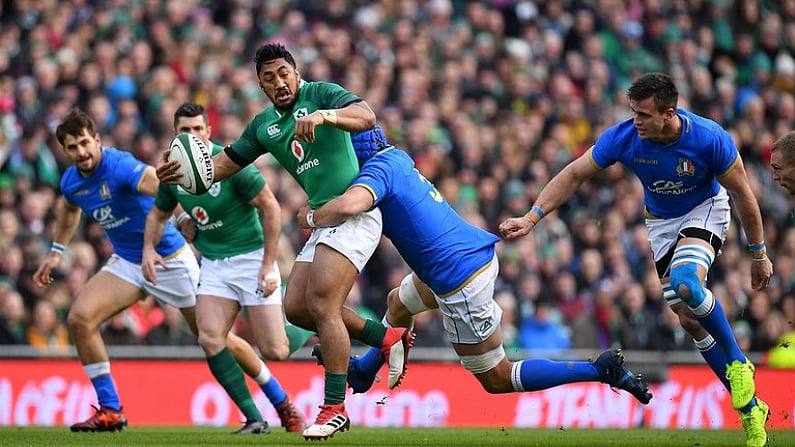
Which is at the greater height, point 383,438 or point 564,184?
point 564,184

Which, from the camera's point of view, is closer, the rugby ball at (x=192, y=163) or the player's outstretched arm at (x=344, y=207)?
the player's outstretched arm at (x=344, y=207)

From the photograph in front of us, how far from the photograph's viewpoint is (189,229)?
1061cm

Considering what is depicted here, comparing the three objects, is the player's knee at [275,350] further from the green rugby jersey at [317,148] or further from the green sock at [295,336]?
the green rugby jersey at [317,148]

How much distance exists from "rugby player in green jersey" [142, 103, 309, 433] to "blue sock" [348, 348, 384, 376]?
4.16 ft

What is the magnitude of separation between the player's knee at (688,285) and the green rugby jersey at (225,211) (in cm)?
344

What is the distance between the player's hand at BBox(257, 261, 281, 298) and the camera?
10.0 m

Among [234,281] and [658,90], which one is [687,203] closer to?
[658,90]

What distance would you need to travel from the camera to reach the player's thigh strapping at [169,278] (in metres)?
10.7

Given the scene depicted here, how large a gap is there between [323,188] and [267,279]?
171 cm

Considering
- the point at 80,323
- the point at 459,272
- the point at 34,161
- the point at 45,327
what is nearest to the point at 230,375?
the point at 80,323

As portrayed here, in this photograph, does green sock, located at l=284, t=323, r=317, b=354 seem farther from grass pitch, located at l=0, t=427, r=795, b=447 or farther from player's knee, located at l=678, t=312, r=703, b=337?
player's knee, located at l=678, t=312, r=703, b=337

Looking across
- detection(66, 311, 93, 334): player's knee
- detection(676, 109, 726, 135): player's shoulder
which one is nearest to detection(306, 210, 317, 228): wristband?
detection(676, 109, 726, 135): player's shoulder

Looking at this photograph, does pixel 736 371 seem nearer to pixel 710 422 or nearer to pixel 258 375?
pixel 258 375

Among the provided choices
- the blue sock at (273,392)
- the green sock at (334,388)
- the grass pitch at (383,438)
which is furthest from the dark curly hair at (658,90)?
the blue sock at (273,392)
